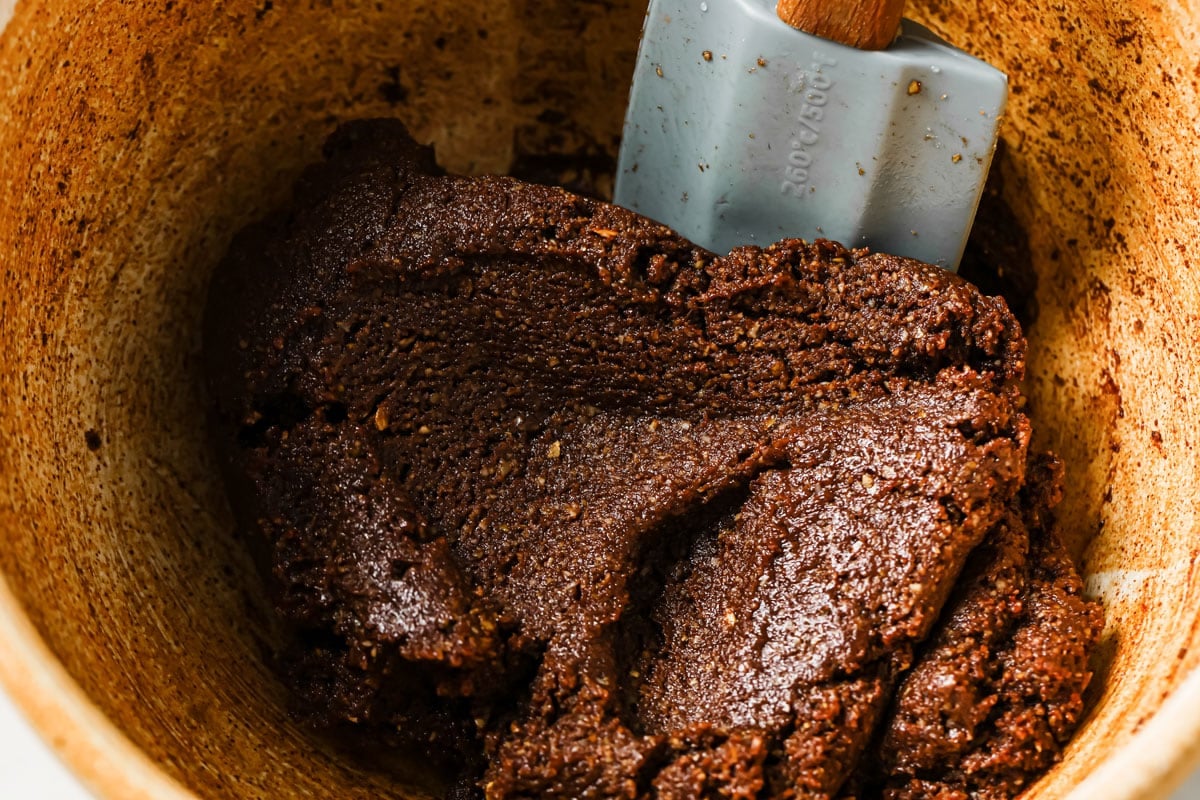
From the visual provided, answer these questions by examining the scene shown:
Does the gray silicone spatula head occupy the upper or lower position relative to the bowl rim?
upper

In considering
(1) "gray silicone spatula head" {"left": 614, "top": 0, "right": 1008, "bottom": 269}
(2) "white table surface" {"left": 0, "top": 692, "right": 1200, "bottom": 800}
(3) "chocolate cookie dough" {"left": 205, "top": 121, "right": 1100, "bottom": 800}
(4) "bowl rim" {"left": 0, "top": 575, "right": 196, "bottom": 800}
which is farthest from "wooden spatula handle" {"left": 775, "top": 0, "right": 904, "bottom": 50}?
(2) "white table surface" {"left": 0, "top": 692, "right": 1200, "bottom": 800}

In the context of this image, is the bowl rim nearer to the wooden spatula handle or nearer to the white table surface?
the white table surface

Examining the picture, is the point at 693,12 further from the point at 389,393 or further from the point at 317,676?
the point at 317,676

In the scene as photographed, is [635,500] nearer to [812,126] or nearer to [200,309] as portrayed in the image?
[812,126]

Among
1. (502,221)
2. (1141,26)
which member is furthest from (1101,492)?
(502,221)

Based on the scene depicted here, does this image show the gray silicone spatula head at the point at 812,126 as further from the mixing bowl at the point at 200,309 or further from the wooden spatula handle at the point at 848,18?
the mixing bowl at the point at 200,309
